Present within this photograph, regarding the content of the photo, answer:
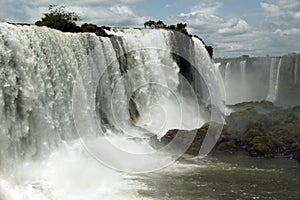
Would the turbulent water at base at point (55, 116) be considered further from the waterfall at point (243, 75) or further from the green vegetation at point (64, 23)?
the waterfall at point (243, 75)

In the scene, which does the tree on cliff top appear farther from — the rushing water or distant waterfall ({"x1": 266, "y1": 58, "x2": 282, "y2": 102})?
distant waterfall ({"x1": 266, "y1": 58, "x2": 282, "y2": 102})

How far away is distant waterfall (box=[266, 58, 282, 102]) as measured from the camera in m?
39.3

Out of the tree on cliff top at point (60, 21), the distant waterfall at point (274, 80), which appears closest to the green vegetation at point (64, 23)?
the tree on cliff top at point (60, 21)

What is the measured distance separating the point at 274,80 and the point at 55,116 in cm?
2891

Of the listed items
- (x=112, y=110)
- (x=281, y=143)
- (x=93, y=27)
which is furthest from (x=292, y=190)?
(x=93, y=27)

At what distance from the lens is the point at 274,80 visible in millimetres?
39656

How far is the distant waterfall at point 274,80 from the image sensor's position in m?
39.3

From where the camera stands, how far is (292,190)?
536 inches

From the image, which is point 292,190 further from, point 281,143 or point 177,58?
point 177,58

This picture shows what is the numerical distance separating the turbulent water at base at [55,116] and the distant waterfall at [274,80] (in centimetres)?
2039

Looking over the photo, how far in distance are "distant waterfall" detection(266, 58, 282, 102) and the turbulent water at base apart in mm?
20389

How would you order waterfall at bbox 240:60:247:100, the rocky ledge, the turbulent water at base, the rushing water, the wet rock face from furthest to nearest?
1. waterfall at bbox 240:60:247:100
2. the rocky ledge
3. the wet rock face
4. the rushing water
5. the turbulent water at base

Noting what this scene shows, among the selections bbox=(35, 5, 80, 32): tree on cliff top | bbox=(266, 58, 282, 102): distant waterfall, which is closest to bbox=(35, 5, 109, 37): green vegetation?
bbox=(35, 5, 80, 32): tree on cliff top

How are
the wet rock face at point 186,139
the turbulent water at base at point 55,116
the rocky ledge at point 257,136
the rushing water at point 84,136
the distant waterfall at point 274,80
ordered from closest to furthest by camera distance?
the turbulent water at base at point 55,116
the rushing water at point 84,136
the wet rock face at point 186,139
the rocky ledge at point 257,136
the distant waterfall at point 274,80
